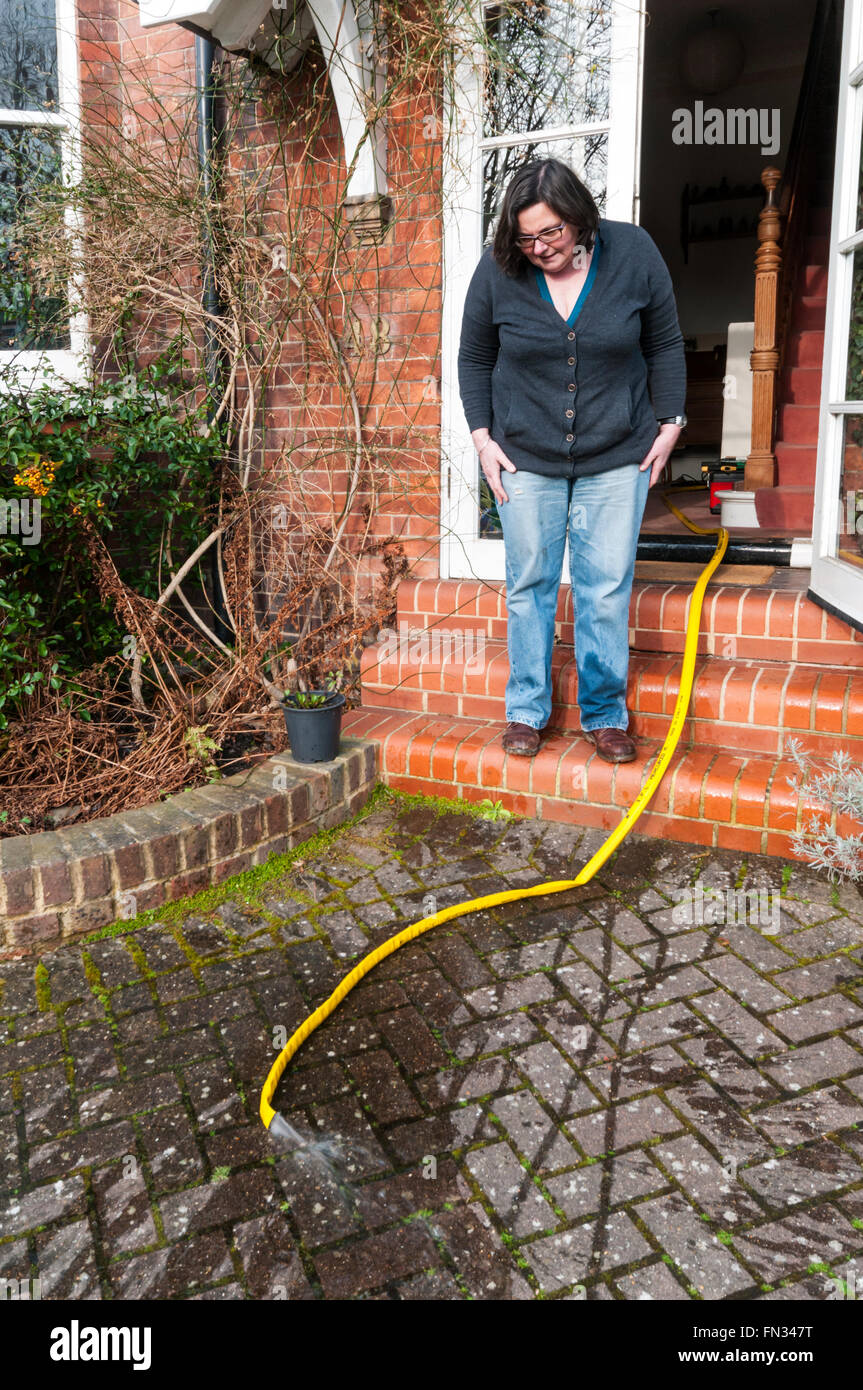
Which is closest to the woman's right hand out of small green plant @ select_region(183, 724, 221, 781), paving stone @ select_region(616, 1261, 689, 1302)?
small green plant @ select_region(183, 724, 221, 781)

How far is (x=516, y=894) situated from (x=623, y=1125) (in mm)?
883

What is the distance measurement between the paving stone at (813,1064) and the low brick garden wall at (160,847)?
5.27 feet

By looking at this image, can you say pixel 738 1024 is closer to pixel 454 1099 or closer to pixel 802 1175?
Result: pixel 802 1175

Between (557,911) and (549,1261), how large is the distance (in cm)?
115

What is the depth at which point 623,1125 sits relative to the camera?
6.41ft

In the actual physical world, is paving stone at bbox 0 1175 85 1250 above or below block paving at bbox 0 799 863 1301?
below

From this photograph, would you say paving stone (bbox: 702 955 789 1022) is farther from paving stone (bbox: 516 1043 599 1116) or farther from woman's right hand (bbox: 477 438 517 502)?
woman's right hand (bbox: 477 438 517 502)

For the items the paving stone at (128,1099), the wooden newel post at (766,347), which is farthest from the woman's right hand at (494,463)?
the wooden newel post at (766,347)

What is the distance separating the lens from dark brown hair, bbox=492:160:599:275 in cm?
272

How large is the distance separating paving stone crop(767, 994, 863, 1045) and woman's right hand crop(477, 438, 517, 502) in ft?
5.65

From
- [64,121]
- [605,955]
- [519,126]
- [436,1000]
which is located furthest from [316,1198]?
[64,121]

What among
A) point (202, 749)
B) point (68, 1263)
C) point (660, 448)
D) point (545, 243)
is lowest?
point (68, 1263)
